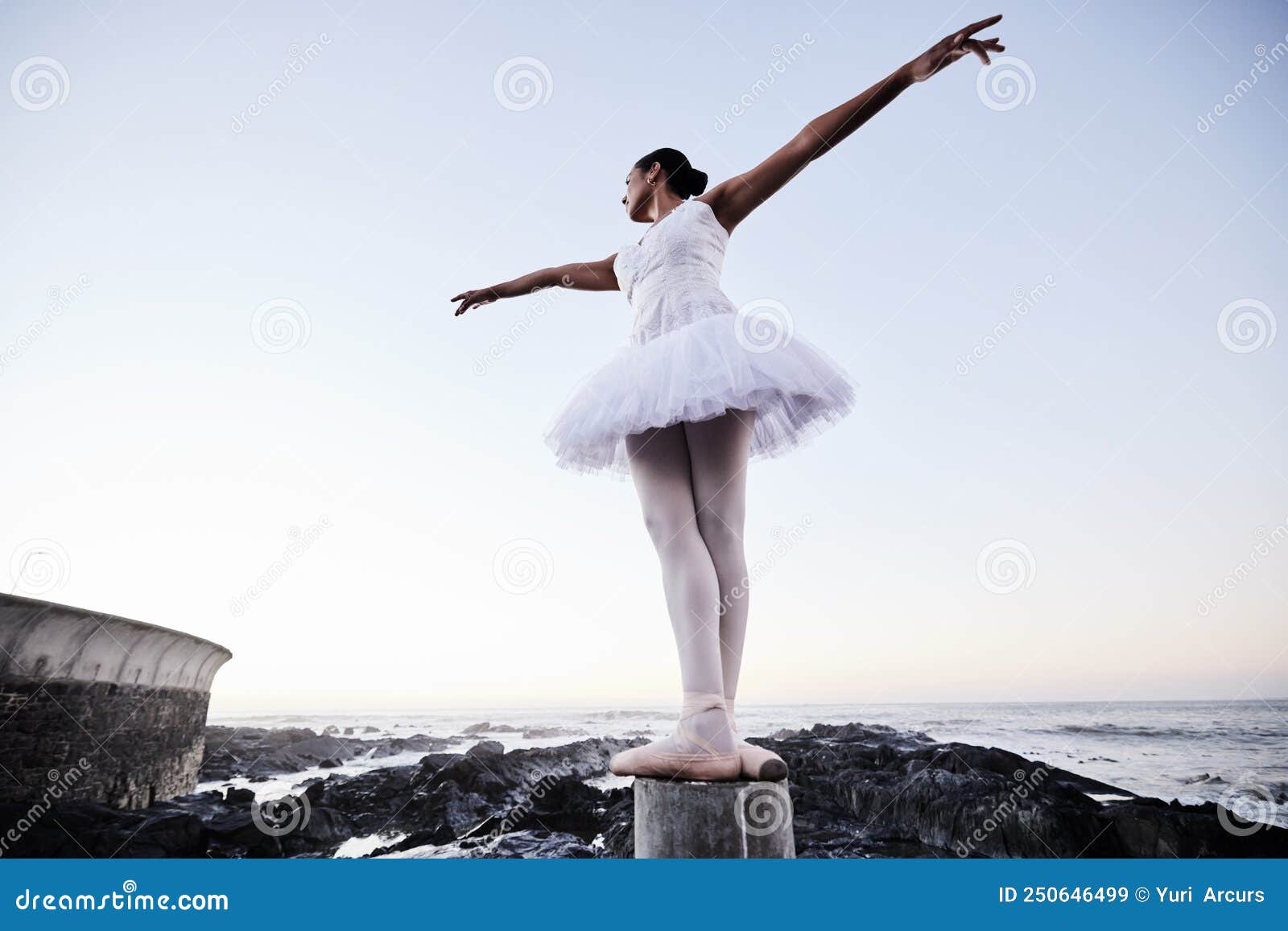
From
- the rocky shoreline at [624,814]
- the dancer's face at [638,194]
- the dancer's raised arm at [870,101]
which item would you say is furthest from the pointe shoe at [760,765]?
the rocky shoreline at [624,814]

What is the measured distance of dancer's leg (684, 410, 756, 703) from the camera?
66.1 inches

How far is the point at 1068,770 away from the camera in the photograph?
7320mm

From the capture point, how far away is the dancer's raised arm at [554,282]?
88.7 inches

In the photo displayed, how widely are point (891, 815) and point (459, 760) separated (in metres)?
4.12

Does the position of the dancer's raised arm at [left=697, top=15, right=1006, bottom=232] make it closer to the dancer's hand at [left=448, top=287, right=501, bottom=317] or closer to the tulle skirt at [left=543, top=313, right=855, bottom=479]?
the tulle skirt at [left=543, top=313, right=855, bottom=479]

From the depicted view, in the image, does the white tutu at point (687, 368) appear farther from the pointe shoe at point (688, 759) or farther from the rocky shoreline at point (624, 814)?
the rocky shoreline at point (624, 814)

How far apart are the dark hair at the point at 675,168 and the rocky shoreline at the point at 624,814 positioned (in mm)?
3295

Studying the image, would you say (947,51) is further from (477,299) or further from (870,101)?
(477,299)

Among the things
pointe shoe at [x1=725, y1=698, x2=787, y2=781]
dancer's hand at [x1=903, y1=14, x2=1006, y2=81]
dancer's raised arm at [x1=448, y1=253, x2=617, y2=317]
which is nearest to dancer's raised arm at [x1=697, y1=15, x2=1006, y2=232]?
dancer's hand at [x1=903, y1=14, x2=1006, y2=81]
